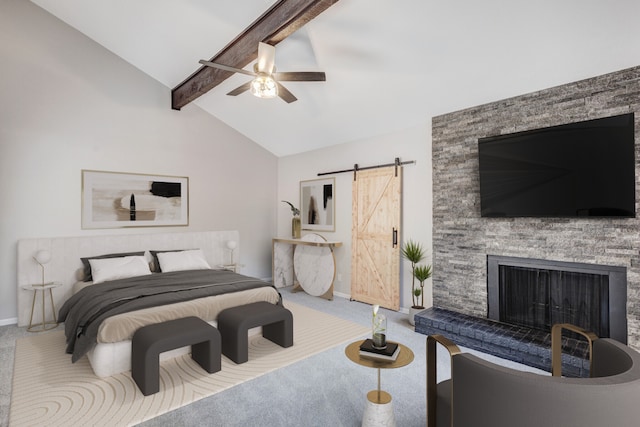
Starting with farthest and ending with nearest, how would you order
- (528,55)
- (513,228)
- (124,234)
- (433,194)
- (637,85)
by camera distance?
(124,234) < (433,194) < (513,228) < (528,55) < (637,85)

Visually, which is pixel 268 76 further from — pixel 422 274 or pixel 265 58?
pixel 422 274

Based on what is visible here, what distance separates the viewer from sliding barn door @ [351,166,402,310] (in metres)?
4.74

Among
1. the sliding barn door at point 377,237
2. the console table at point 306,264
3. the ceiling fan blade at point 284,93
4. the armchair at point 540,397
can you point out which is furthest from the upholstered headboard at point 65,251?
the armchair at point 540,397

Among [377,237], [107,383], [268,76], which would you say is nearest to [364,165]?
[377,237]

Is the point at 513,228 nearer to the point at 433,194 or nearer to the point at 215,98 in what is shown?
the point at 433,194

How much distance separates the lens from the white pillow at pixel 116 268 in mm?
4184

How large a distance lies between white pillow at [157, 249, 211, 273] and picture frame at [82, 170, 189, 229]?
70 centimetres

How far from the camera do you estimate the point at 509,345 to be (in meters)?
3.16

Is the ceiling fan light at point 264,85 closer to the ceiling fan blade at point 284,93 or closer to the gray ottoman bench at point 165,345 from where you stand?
the ceiling fan blade at point 284,93

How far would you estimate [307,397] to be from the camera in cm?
254

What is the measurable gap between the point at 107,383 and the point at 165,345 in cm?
63

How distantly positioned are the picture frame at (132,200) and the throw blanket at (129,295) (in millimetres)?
1288

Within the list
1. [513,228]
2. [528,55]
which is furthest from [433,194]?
[528,55]

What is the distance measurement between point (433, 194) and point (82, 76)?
4994 mm
